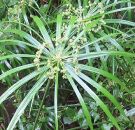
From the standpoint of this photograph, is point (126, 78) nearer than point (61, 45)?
No

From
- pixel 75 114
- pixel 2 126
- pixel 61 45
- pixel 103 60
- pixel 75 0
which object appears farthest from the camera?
pixel 75 0

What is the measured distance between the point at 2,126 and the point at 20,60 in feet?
1.64

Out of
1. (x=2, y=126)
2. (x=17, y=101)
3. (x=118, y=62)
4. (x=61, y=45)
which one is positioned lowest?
(x=2, y=126)

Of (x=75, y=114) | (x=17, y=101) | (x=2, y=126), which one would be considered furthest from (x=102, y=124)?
(x=2, y=126)

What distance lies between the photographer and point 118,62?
5.81 ft

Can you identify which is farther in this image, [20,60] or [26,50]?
[26,50]

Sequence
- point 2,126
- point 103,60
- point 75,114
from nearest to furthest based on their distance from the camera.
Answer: point 103,60 < point 75,114 < point 2,126

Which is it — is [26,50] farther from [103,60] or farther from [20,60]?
[103,60]

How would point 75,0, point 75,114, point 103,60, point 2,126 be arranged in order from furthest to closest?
point 75,0, point 2,126, point 75,114, point 103,60

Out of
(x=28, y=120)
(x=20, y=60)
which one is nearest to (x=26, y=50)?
(x=20, y=60)

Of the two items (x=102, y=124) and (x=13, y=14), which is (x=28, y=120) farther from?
(x=13, y=14)

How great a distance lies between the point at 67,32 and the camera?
1430mm

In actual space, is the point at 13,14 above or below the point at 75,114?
above

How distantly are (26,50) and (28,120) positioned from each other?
Result: 364mm
